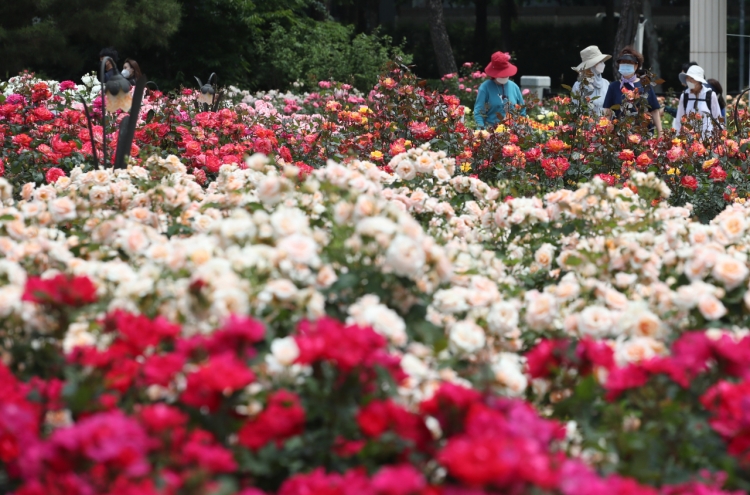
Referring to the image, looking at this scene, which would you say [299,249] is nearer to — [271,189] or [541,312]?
[271,189]

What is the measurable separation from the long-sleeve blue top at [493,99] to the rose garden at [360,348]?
13.3ft

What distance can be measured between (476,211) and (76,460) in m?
2.53

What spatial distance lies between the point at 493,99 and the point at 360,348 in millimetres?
6395

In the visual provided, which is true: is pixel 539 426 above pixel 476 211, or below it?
above

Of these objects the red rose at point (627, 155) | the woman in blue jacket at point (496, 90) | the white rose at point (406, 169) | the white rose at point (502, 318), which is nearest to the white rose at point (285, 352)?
the white rose at point (502, 318)

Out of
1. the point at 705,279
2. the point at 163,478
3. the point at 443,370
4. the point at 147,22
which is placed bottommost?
the point at 147,22

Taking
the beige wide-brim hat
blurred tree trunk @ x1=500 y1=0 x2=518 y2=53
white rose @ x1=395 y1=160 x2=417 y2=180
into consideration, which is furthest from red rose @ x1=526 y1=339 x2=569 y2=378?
blurred tree trunk @ x1=500 y1=0 x2=518 y2=53

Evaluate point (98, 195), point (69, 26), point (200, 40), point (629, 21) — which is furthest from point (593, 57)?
point (200, 40)

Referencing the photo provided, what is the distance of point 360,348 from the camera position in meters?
1.92

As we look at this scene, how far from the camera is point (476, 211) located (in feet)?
13.3

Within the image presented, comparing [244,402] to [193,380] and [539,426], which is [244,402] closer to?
[193,380]

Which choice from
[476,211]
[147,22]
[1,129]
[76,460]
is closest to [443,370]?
[76,460]

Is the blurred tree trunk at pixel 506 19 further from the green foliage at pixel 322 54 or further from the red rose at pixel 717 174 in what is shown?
the red rose at pixel 717 174

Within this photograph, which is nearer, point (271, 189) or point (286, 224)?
point (286, 224)
